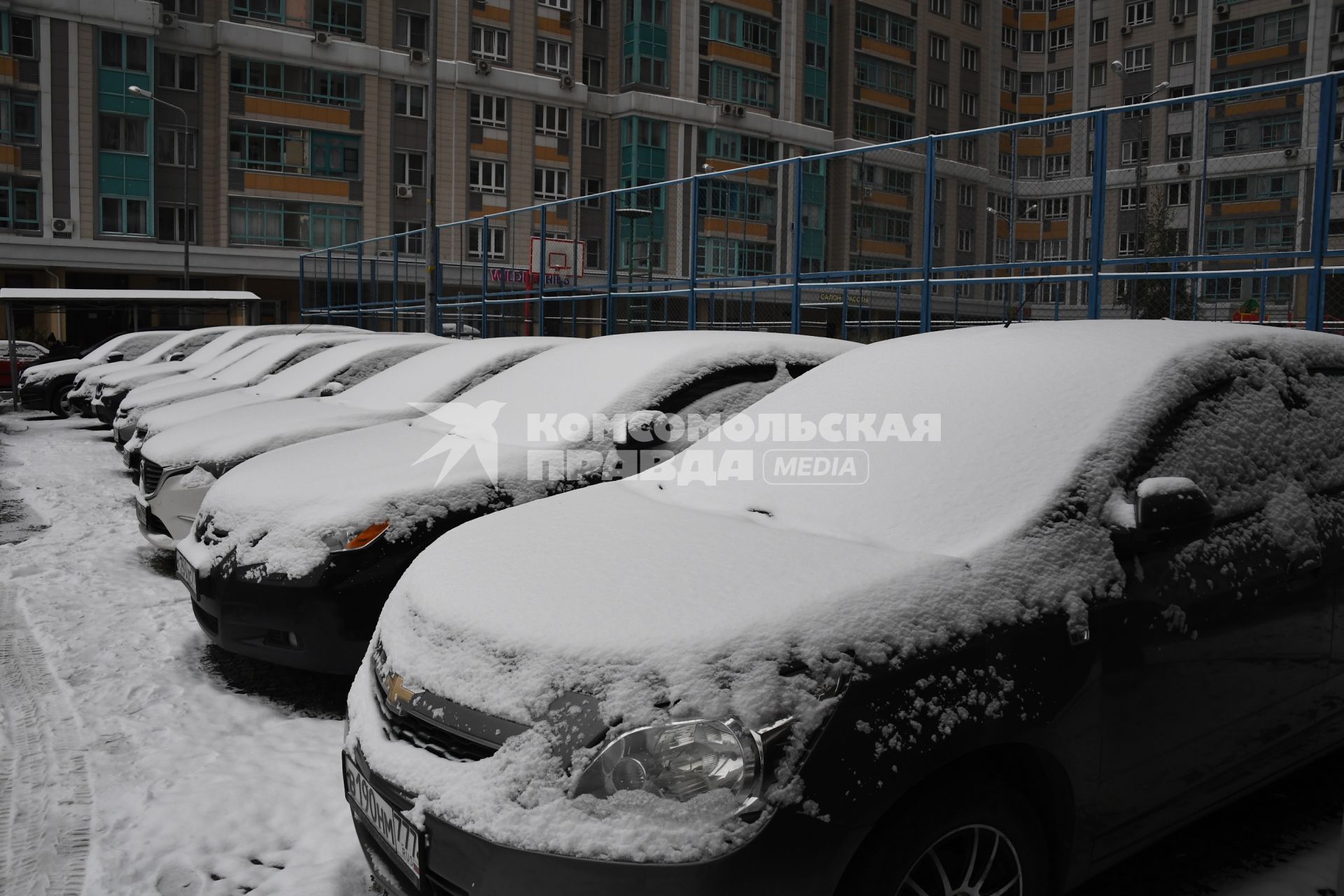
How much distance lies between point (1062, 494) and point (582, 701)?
129 cm

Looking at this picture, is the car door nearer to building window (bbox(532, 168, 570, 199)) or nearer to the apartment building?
the apartment building

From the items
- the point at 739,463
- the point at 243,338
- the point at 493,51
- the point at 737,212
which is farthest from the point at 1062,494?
the point at 493,51

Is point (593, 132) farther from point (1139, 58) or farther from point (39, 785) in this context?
point (39, 785)

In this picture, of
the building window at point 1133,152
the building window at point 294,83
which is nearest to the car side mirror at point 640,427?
the building window at point 1133,152

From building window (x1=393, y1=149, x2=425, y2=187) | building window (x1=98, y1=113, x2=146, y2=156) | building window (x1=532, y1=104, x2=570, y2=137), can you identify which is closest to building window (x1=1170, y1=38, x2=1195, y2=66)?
building window (x1=532, y1=104, x2=570, y2=137)

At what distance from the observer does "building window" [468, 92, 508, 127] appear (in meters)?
45.4

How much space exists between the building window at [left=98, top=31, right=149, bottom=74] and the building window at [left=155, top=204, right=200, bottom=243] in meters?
4.91

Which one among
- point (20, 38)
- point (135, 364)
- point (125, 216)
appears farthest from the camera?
point (125, 216)

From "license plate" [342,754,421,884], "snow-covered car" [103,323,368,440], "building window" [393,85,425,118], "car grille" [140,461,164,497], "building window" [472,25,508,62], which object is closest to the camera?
"license plate" [342,754,421,884]

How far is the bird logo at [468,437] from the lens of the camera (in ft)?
16.3

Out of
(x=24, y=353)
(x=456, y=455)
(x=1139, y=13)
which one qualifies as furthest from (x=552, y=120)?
(x=456, y=455)

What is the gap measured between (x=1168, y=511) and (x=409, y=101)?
150 feet

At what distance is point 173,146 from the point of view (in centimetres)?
4041

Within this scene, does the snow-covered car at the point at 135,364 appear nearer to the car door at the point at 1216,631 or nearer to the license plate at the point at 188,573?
the license plate at the point at 188,573
